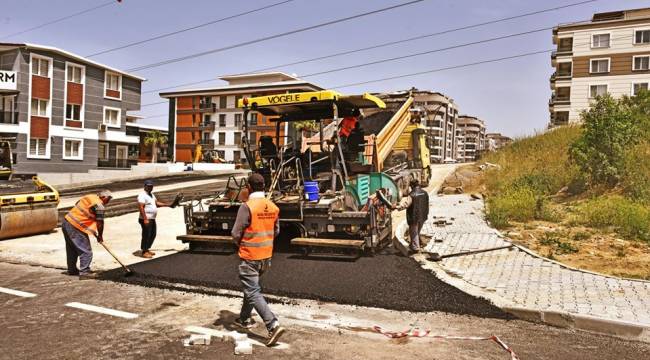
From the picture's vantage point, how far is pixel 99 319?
5430 mm

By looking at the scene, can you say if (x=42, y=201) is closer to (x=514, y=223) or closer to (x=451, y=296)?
(x=451, y=296)

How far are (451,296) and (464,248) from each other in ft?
9.24

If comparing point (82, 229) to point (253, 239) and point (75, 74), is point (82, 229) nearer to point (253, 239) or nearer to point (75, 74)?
point (253, 239)

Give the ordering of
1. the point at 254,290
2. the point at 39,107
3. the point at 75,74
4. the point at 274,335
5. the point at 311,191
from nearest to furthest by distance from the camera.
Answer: the point at 274,335 < the point at 254,290 < the point at 311,191 < the point at 39,107 < the point at 75,74

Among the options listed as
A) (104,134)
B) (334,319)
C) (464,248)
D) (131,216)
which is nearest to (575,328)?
(334,319)

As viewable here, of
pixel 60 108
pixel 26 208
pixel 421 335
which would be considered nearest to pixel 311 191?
pixel 421 335

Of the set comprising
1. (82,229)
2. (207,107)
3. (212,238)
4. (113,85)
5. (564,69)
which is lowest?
(212,238)

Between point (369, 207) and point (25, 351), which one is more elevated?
point (369, 207)

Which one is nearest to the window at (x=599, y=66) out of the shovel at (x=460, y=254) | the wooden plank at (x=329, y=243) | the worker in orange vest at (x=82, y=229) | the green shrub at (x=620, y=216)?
the green shrub at (x=620, y=216)

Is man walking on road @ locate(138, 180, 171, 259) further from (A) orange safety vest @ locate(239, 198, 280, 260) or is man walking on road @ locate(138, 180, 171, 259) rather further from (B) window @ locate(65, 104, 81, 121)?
(B) window @ locate(65, 104, 81, 121)

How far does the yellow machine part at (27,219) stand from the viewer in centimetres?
1109

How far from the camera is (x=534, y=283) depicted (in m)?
6.75

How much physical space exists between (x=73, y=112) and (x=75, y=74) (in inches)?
110

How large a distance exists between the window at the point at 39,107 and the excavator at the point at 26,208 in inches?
915
